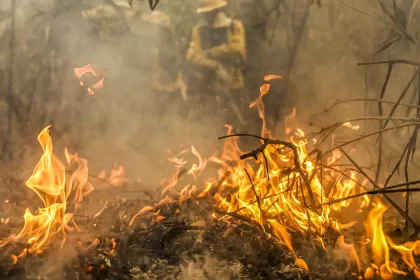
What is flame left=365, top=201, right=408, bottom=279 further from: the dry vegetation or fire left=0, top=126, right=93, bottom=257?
fire left=0, top=126, right=93, bottom=257

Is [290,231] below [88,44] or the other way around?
below

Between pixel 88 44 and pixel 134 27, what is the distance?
426 mm

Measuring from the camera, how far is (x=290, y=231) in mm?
2678

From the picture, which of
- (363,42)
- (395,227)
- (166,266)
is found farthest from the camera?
(363,42)

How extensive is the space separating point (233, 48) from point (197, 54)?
0.34 m

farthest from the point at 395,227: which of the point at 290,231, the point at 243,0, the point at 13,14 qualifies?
the point at 13,14

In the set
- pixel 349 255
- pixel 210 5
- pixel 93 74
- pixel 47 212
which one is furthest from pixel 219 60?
pixel 349 255

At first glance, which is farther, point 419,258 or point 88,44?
point 88,44

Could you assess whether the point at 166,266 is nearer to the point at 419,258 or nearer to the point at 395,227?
the point at 419,258

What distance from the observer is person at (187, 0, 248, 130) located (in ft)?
12.4

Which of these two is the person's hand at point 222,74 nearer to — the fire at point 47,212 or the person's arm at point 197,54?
the person's arm at point 197,54

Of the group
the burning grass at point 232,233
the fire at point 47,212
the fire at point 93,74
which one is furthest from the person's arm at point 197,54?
the fire at point 47,212

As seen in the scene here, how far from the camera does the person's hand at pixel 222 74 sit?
12.7 feet

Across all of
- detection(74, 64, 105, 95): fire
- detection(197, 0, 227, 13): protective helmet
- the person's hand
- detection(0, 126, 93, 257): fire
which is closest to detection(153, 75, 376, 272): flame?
the person's hand
